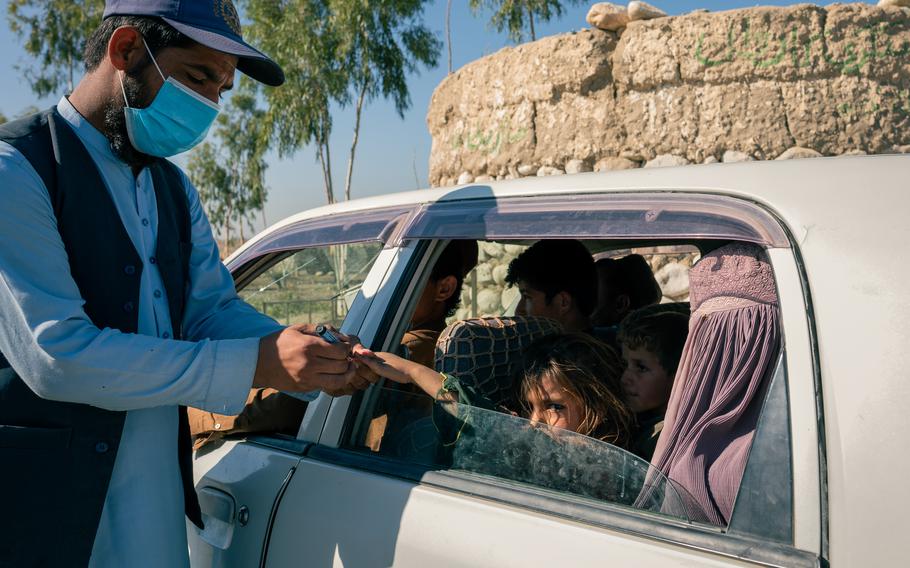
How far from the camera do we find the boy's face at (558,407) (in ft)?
6.18

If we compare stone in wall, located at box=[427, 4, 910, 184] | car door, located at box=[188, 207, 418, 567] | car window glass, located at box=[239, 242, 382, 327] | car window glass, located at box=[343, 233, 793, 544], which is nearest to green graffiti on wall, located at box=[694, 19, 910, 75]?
stone in wall, located at box=[427, 4, 910, 184]

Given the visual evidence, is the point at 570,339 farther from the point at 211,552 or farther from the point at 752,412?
the point at 211,552

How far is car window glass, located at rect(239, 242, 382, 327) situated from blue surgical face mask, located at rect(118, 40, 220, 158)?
0.80m

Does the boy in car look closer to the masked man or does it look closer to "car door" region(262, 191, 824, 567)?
"car door" region(262, 191, 824, 567)

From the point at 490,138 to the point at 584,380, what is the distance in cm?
819

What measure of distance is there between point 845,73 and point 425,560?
8.00m

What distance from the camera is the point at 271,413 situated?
6.46 feet

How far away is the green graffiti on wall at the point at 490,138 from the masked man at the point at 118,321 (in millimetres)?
7854

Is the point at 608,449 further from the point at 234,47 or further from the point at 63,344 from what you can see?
the point at 234,47

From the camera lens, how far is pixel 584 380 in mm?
1915

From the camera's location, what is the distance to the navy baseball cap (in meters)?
1.62

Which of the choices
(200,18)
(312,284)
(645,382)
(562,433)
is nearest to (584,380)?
(645,382)

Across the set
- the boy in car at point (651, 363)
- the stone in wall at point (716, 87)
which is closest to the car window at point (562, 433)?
the boy in car at point (651, 363)

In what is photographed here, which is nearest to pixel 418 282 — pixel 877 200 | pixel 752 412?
pixel 752 412
